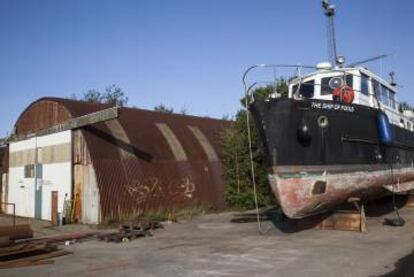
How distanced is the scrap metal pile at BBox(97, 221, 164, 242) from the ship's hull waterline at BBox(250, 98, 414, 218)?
177 inches

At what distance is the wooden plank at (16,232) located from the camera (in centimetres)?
1167

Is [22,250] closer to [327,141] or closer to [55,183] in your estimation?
[327,141]

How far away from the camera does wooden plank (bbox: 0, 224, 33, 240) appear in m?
11.7

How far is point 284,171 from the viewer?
12.0 m

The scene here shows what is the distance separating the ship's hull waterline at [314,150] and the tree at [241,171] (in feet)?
25.8

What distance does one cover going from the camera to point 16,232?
1195 centimetres

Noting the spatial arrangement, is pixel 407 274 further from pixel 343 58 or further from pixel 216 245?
pixel 343 58

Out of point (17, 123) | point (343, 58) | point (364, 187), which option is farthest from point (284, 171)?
point (17, 123)

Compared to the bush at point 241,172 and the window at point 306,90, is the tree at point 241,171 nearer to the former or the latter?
the bush at point 241,172

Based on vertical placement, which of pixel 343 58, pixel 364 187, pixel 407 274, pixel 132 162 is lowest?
pixel 407 274

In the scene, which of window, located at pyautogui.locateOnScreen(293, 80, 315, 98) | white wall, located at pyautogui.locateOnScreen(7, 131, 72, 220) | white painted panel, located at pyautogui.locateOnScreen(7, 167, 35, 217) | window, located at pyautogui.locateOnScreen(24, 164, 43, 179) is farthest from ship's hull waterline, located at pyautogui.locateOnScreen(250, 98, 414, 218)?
white painted panel, located at pyautogui.locateOnScreen(7, 167, 35, 217)

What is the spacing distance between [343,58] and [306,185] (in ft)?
19.2

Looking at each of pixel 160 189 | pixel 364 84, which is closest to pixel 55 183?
pixel 160 189

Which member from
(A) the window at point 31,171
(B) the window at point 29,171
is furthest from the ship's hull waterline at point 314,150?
(B) the window at point 29,171
